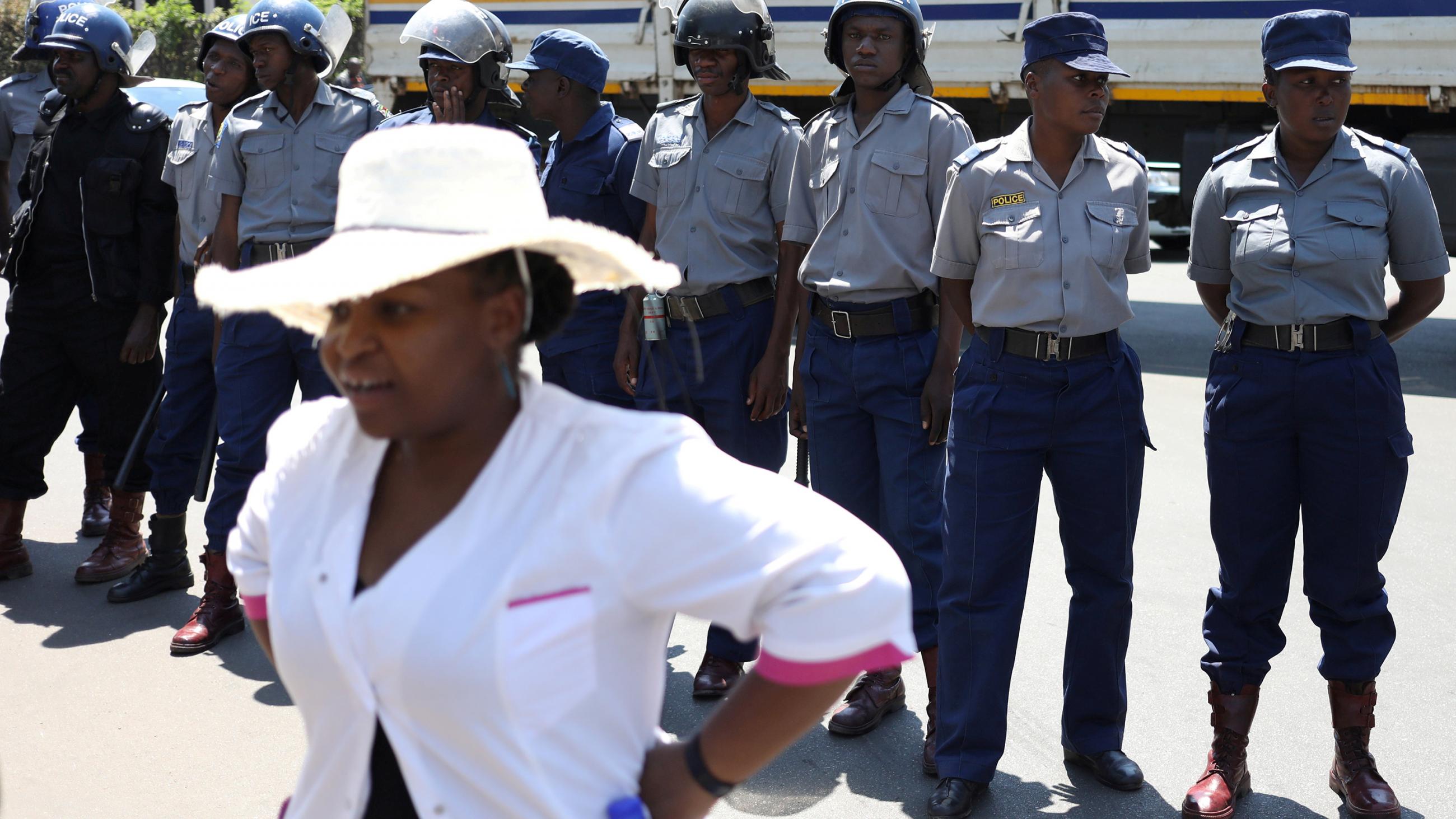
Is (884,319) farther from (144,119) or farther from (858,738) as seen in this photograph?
(144,119)

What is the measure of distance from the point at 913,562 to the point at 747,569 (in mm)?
2635

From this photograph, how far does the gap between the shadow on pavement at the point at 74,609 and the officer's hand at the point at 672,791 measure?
387cm

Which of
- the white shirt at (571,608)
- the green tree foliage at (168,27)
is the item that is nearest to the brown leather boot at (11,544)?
the white shirt at (571,608)

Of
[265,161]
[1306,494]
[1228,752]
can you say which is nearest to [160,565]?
[265,161]

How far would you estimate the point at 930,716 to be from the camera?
159 inches

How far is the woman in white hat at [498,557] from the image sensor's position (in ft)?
5.16

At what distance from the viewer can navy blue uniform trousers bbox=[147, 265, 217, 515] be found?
525cm

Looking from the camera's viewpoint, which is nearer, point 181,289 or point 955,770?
point 955,770

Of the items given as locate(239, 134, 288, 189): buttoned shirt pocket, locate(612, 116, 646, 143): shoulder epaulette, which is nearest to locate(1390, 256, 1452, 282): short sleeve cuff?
locate(612, 116, 646, 143): shoulder epaulette

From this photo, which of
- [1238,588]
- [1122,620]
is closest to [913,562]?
[1122,620]

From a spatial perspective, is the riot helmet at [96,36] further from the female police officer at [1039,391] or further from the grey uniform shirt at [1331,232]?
the grey uniform shirt at [1331,232]

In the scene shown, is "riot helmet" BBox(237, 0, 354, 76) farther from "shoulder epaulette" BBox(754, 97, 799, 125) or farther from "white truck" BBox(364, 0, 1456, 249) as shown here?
"white truck" BBox(364, 0, 1456, 249)

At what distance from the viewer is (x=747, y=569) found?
1.58 metres

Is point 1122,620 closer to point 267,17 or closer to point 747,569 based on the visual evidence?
point 747,569
